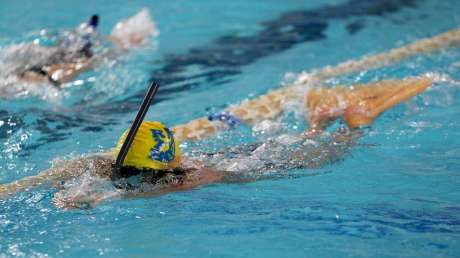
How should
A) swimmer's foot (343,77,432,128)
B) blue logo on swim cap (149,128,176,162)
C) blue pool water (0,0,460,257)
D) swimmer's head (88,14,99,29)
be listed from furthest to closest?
swimmer's head (88,14,99,29) < swimmer's foot (343,77,432,128) < blue logo on swim cap (149,128,176,162) < blue pool water (0,0,460,257)

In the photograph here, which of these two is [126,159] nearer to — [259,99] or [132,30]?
[259,99]

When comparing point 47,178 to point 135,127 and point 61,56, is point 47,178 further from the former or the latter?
point 61,56

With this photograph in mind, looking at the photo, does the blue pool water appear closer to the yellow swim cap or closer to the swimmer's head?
the yellow swim cap

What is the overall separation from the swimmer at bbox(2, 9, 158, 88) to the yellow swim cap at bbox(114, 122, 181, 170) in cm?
271

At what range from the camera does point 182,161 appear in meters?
4.08

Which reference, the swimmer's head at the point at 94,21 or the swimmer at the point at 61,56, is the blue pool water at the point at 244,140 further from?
the swimmer's head at the point at 94,21

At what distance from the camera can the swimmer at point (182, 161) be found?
3.51m

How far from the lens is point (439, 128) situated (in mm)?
4887

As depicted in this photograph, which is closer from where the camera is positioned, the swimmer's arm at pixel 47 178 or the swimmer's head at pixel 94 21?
the swimmer's arm at pixel 47 178

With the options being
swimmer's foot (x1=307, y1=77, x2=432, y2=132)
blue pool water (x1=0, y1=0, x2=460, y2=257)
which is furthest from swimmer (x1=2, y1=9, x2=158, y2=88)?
swimmer's foot (x1=307, y1=77, x2=432, y2=132)

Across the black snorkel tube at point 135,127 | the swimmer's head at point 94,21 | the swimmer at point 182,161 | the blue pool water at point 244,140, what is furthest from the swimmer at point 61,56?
the black snorkel tube at point 135,127

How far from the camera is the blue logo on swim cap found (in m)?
3.64

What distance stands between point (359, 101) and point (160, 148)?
86.1 inches

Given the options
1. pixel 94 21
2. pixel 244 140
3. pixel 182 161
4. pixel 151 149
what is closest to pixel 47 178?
pixel 151 149
